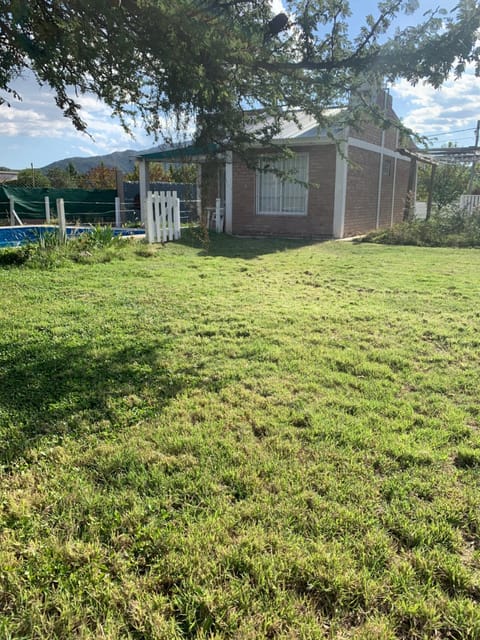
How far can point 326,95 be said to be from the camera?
460 centimetres

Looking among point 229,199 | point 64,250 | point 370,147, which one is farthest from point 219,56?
point 370,147

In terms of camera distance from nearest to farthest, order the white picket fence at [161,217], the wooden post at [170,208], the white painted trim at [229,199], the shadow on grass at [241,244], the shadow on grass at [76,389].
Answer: the shadow on grass at [76,389], the shadow on grass at [241,244], the white picket fence at [161,217], the wooden post at [170,208], the white painted trim at [229,199]

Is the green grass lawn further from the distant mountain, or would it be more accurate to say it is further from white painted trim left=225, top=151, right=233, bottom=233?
white painted trim left=225, top=151, right=233, bottom=233

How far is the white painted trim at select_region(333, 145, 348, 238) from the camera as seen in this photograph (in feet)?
46.4

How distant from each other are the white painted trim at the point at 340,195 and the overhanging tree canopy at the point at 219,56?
9773 millimetres

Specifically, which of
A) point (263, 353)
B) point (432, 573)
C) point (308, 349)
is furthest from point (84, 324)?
point (432, 573)

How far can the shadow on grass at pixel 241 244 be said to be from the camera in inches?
453

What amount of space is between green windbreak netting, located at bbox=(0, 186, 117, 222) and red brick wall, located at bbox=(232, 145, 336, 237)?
23.2 ft

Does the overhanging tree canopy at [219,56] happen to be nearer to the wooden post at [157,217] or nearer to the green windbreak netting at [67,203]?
the wooden post at [157,217]

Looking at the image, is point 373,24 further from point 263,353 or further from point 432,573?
point 432,573

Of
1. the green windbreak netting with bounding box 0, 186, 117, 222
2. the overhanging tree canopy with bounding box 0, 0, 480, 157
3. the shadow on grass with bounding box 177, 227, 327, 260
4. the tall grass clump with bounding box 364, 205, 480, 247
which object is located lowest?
the shadow on grass with bounding box 177, 227, 327, 260

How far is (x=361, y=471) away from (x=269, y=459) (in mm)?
522

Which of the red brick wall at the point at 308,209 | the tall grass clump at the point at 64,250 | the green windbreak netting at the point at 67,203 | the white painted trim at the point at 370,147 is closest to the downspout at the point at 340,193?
the red brick wall at the point at 308,209

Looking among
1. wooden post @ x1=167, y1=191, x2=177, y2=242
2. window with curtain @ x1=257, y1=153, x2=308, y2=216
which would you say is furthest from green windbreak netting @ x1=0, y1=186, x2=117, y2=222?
wooden post @ x1=167, y1=191, x2=177, y2=242
